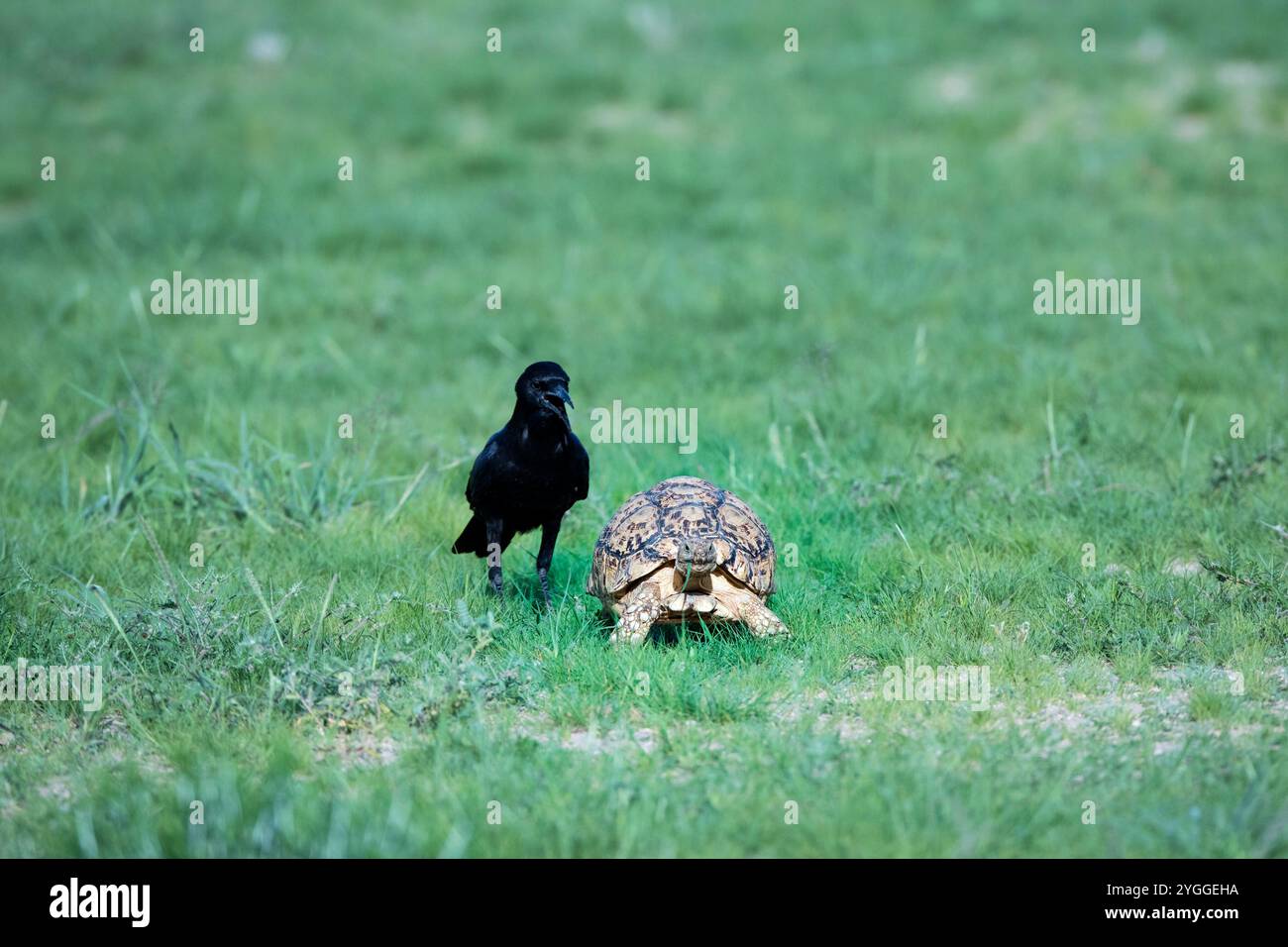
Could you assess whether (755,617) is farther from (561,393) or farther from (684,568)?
(561,393)

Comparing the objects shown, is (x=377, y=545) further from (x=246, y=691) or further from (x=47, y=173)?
(x=47, y=173)

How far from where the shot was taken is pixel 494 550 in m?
5.78

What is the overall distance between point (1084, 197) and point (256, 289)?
728 centimetres

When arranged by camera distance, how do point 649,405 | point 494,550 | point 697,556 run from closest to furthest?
point 697,556
point 494,550
point 649,405

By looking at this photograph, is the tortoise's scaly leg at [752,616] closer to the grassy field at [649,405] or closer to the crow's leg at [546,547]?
the grassy field at [649,405]

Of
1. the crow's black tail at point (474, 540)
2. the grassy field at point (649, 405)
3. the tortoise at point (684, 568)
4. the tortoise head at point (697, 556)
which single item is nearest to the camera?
the grassy field at point (649, 405)

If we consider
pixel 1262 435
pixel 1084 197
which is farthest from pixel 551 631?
pixel 1084 197

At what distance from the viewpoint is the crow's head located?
533cm

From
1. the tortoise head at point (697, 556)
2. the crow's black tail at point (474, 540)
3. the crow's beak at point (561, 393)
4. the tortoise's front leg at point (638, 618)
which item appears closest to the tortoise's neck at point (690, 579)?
the tortoise head at point (697, 556)

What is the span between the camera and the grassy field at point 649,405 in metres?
4.18

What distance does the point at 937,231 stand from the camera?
11.0 metres

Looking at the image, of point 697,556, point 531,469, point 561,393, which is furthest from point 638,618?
point 561,393

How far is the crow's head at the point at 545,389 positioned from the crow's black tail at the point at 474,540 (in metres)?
0.75

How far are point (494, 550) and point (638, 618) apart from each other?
0.89 meters
